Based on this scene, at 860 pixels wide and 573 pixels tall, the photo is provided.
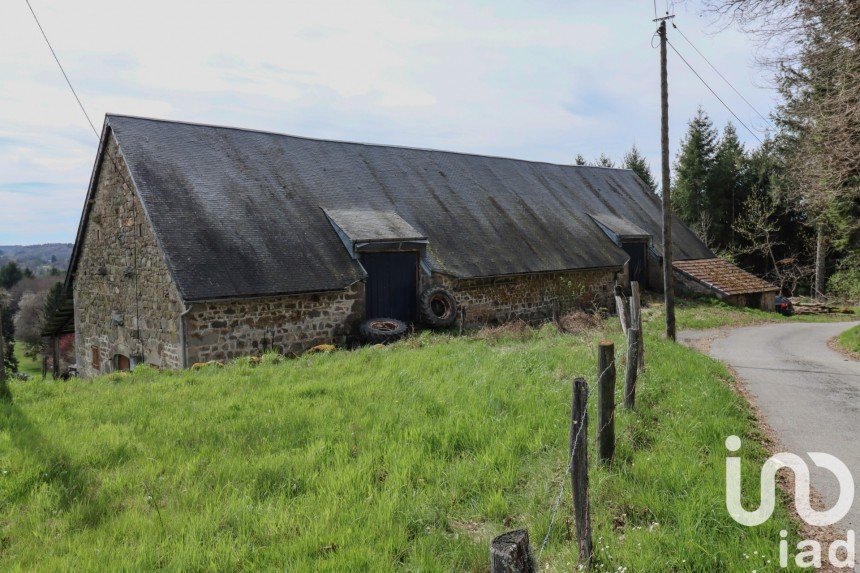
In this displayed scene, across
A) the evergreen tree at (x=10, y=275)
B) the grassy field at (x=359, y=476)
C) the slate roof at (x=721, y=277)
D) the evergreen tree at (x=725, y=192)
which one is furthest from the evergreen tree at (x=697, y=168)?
the evergreen tree at (x=10, y=275)

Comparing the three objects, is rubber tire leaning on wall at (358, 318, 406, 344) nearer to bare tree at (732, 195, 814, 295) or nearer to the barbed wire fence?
the barbed wire fence

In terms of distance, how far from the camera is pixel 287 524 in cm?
440

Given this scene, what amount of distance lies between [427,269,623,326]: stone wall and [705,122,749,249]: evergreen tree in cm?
1973

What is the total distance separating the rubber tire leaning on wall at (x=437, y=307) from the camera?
49.7 ft

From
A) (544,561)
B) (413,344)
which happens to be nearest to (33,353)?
(413,344)

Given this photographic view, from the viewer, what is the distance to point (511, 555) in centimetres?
280

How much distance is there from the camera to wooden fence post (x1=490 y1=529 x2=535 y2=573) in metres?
2.80

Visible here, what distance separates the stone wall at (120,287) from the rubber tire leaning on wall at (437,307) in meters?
6.11

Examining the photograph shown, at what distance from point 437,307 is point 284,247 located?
4.50m

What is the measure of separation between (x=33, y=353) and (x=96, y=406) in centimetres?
5461

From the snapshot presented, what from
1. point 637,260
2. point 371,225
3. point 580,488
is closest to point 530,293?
point 371,225

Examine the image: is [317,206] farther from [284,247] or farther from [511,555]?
[511,555]

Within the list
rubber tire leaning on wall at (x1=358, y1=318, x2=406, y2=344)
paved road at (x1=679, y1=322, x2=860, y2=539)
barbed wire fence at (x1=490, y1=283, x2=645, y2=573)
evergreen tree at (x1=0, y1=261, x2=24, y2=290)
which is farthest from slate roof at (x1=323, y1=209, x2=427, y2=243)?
evergreen tree at (x1=0, y1=261, x2=24, y2=290)

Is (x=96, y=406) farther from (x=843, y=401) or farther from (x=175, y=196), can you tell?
(x=843, y=401)
